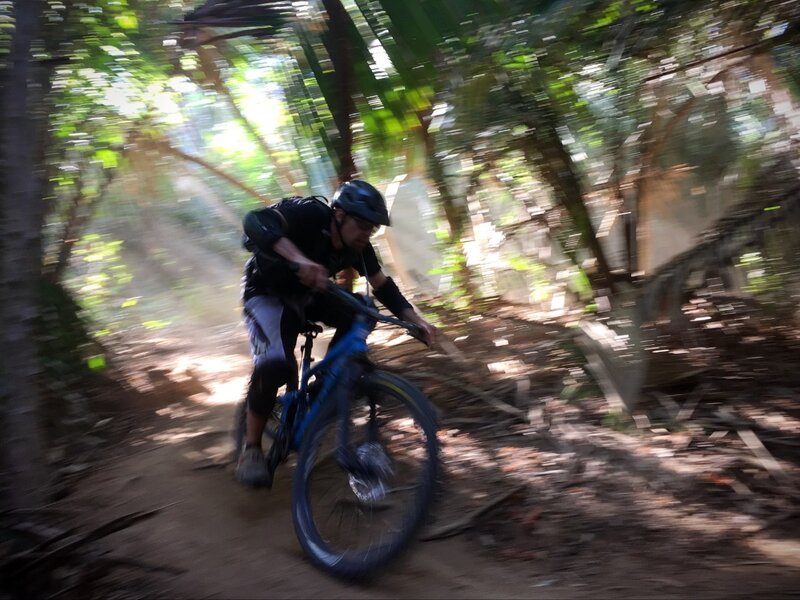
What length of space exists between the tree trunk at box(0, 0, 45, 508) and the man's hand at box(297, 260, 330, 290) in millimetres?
1552

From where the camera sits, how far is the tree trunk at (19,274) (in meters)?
3.36

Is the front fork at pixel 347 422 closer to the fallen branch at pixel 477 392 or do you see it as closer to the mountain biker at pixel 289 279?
the mountain biker at pixel 289 279

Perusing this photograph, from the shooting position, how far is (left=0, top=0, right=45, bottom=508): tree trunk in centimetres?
336

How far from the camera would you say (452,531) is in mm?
3322

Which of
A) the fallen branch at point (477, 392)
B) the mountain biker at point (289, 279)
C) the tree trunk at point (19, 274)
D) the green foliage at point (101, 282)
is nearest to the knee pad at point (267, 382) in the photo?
the mountain biker at point (289, 279)

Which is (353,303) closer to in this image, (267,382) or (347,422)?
(347,422)

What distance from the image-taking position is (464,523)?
11.0 ft

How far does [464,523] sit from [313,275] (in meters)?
1.47

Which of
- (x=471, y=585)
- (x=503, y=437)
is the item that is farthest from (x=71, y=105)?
(x=471, y=585)

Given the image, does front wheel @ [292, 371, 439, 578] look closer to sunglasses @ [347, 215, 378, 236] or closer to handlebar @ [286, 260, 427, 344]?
handlebar @ [286, 260, 427, 344]

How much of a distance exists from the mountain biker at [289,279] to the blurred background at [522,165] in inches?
44.9

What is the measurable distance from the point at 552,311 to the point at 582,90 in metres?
1.80

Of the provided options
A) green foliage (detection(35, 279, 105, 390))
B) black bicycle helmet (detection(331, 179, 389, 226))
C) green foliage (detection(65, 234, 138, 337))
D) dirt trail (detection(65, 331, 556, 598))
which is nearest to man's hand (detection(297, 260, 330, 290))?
black bicycle helmet (detection(331, 179, 389, 226))

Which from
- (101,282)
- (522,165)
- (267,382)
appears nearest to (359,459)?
(267,382)
